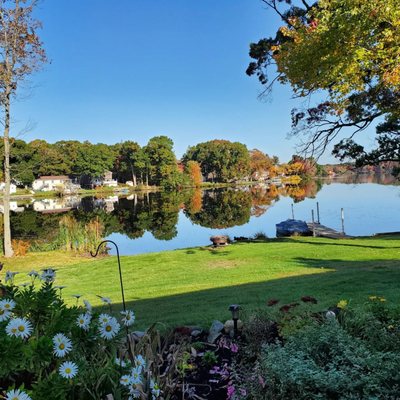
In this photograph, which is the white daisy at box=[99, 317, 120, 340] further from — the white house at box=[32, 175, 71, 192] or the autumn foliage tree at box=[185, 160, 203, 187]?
the autumn foliage tree at box=[185, 160, 203, 187]

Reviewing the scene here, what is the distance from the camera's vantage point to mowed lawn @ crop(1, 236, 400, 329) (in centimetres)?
560

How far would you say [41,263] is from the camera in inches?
542

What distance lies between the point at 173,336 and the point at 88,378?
1991mm

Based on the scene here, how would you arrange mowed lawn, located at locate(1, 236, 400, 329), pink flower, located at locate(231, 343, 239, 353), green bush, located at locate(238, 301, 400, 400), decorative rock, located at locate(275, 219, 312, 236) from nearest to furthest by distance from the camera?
1. green bush, located at locate(238, 301, 400, 400)
2. pink flower, located at locate(231, 343, 239, 353)
3. mowed lawn, located at locate(1, 236, 400, 329)
4. decorative rock, located at locate(275, 219, 312, 236)

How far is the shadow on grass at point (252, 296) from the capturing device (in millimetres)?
4891

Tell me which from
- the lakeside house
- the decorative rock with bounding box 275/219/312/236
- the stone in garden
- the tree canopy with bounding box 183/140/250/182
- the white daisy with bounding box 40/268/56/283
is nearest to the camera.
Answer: the white daisy with bounding box 40/268/56/283

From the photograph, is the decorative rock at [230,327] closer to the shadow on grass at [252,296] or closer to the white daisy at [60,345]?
the shadow on grass at [252,296]

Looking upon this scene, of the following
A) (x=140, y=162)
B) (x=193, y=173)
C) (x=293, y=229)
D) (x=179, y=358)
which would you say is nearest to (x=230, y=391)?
(x=179, y=358)

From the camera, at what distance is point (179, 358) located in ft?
8.96

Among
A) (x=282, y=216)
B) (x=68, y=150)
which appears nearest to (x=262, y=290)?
(x=282, y=216)

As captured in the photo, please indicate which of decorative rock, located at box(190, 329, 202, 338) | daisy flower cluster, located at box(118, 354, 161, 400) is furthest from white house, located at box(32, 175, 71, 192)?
daisy flower cluster, located at box(118, 354, 161, 400)

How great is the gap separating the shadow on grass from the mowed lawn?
0.04 ft

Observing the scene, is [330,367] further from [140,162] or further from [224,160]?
[224,160]

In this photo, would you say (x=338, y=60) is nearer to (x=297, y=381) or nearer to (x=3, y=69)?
(x=297, y=381)
